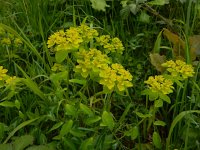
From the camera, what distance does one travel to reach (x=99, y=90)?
6.14 ft

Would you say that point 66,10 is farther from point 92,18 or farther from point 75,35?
point 75,35

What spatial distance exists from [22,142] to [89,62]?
15.6 inches

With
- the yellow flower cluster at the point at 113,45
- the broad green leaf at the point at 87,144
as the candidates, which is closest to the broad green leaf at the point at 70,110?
the broad green leaf at the point at 87,144

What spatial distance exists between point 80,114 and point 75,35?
1.06 feet

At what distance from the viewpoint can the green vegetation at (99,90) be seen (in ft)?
4.91

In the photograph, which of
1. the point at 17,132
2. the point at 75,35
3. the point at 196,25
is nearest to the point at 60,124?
the point at 17,132

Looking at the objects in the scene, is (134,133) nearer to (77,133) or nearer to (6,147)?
(77,133)

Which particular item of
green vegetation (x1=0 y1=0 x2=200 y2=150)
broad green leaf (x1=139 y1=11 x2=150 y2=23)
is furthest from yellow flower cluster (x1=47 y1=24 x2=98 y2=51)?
broad green leaf (x1=139 y1=11 x2=150 y2=23)

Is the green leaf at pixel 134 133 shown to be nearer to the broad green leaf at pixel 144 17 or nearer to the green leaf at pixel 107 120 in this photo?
the green leaf at pixel 107 120

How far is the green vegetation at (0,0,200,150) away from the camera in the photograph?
1498 mm

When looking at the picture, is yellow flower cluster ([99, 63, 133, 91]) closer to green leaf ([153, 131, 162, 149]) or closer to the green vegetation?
the green vegetation

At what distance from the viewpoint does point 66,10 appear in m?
2.42

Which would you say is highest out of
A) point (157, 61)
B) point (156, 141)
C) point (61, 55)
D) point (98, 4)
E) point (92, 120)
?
point (98, 4)

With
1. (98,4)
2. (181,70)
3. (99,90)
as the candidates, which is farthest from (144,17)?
(181,70)
